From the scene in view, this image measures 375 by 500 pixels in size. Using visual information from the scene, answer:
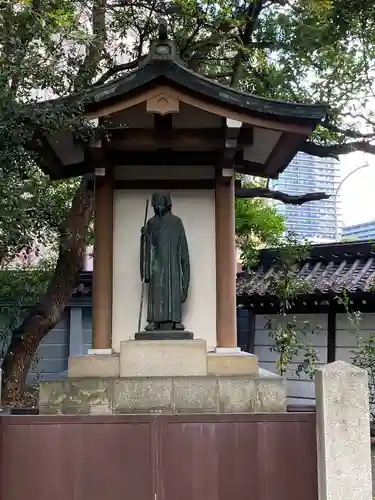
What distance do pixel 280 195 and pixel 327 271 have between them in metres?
2.34

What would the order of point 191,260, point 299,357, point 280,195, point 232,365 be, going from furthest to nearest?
point 299,357 → point 280,195 → point 191,260 → point 232,365

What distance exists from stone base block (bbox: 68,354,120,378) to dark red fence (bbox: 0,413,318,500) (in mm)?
970

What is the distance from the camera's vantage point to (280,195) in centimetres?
1088

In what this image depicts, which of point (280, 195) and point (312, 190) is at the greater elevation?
point (312, 190)

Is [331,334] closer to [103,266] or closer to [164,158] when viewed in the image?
[164,158]

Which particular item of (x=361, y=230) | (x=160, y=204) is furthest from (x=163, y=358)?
(x=361, y=230)

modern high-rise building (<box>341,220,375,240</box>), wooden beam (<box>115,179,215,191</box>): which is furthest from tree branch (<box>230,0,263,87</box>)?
modern high-rise building (<box>341,220,375,240</box>)

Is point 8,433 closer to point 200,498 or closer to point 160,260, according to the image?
point 200,498

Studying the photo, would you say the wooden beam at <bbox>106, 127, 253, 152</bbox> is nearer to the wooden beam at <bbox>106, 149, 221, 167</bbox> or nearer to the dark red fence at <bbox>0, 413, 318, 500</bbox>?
the wooden beam at <bbox>106, 149, 221, 167</bbox>

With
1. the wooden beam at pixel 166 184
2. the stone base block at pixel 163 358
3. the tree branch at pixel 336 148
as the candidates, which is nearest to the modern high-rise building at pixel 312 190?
the tree branch at pixel 336 148

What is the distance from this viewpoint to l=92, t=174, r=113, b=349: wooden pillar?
6.55m

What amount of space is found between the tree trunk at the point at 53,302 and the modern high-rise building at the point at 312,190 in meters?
5.01

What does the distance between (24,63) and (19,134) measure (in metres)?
0.78

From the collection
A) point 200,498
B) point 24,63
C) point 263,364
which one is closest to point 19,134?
point 24,63
